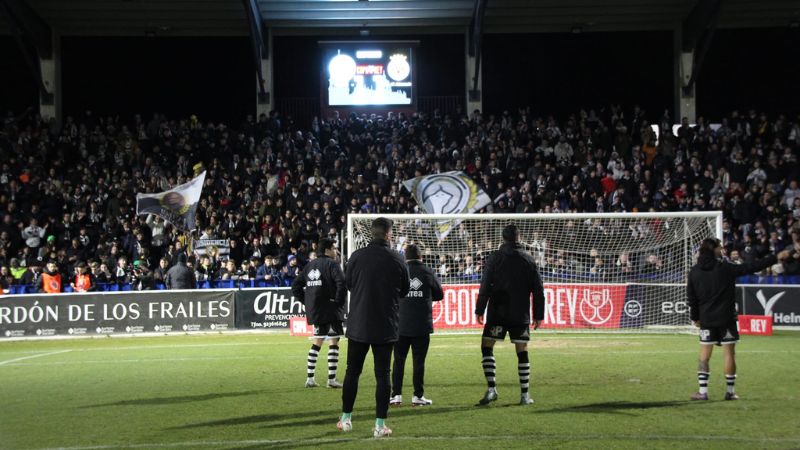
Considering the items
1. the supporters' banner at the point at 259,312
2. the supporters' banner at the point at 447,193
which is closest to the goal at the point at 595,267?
the supporters' banner at the point at 259,312

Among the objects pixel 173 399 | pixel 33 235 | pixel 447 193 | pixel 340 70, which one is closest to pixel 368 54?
pixel 340 70

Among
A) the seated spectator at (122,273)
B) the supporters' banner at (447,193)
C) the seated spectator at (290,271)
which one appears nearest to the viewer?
the seated spectator at (290,271)

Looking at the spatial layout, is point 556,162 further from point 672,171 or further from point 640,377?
point 640,377

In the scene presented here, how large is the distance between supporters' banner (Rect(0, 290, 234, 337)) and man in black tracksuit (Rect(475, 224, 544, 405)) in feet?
44.7

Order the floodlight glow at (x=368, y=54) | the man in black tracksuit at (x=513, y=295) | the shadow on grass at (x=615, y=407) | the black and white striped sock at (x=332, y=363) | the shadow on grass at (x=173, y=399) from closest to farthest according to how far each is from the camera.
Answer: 1. the shadow on grass at (x=615, y=407)
2. the man in black tracksuit at (x=513, y=295)
3. the shadow on grass at (x=173, y=399)
4. the black and white striped sock at (x=332, y=363)
5. the floodlight glow at (x=368, y=54)

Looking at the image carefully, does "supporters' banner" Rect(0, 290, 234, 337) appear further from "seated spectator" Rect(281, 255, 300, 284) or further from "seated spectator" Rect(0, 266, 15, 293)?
"seated spectator" Rect(0, 266, 15, 293)

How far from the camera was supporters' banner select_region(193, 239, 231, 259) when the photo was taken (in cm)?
2673

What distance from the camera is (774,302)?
74.6ft

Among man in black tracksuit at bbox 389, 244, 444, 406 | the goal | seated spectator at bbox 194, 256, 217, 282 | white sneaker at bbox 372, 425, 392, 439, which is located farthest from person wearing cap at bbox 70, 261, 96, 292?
white sneaker at bbox 372, 425, 392, 439

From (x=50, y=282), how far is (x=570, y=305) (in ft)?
43.4

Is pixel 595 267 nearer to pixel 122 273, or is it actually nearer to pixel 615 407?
pixel 615 407

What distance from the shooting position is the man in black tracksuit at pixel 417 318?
11.3m

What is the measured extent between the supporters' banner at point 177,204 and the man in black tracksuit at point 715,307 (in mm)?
17788

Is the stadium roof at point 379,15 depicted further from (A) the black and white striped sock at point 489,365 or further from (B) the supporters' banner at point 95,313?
(A) the black and white striped sock at point 489,365
